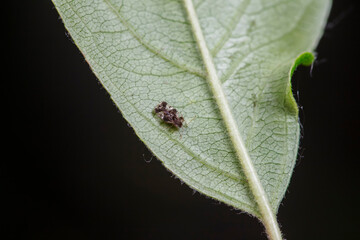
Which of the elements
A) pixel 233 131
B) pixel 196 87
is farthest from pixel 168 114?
pixel 233 131

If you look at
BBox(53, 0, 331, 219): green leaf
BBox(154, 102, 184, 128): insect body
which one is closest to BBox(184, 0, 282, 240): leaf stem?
BBox(53, 0, 331, 219): green leaf

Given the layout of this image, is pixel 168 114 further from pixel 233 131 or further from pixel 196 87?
pixel 233 131

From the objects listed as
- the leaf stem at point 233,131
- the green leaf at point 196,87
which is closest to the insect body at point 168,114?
the green leaf at point 196,87

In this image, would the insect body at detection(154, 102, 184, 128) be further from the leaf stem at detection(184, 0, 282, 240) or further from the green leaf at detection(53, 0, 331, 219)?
the leaf stem at detection(184, 0, 282, 240)

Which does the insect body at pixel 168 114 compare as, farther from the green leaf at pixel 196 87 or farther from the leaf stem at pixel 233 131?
the leaf stem at pixel 233 131
